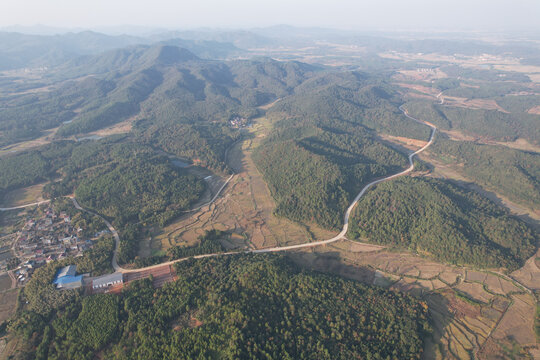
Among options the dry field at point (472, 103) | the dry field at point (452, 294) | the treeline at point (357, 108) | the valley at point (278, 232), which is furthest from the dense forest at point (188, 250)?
the dry field at point (472, 103)

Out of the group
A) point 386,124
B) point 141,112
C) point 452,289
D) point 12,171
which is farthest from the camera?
point 141,112

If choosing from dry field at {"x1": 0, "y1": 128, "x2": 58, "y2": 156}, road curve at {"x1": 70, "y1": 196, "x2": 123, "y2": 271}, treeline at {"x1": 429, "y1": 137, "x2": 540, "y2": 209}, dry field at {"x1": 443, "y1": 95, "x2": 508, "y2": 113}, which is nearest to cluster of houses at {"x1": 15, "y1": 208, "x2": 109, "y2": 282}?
road curve at {"x1": 70, "y1": 196, "x2": 123, "y2": 271}

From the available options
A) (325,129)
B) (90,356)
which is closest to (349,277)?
(90,356)

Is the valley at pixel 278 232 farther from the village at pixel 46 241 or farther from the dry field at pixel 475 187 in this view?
the village at pixel 46 241

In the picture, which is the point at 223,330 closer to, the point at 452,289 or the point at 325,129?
the point at 452,289

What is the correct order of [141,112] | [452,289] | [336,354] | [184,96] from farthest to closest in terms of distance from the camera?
[184,96]
[141,112]
[452,289]
[336,354]

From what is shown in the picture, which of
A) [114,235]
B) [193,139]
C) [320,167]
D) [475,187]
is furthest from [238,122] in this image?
[475,187]

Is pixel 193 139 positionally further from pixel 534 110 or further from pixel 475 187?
pixel 534 110
